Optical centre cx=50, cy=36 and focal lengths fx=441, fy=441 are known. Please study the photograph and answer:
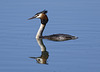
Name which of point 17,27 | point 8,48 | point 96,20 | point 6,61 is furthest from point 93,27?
point 6,61

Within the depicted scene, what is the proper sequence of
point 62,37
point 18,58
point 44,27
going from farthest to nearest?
point 44,27
point 62,37
point 18,58

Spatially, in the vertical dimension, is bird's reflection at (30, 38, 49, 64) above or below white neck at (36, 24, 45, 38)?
below

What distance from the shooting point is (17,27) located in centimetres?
1691

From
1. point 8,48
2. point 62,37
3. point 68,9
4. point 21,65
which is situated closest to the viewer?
point 21,65

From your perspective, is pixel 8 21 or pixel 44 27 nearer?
pixel 44 27

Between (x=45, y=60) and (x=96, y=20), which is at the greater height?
(x=96, y=20)

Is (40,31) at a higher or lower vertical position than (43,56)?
higher

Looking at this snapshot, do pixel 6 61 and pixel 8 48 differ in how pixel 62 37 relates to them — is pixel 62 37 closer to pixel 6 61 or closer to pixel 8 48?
pixel 8 48

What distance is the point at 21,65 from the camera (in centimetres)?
1147

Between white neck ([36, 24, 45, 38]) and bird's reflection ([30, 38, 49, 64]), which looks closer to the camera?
bird's reflection ([30, 38, 49, 64])

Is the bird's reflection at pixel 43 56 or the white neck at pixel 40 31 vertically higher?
the white neck at pixel 40 31

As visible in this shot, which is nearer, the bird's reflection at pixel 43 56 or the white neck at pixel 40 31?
the bird's reflection at pixel 43 56

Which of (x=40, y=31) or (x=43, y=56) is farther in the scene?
(x=40, y=31)

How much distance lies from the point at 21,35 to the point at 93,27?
2968mm
